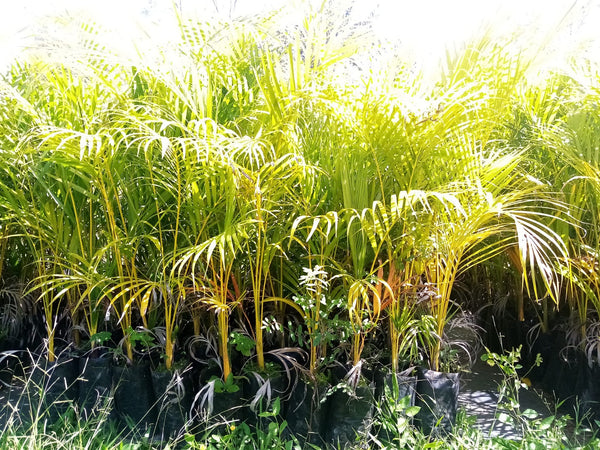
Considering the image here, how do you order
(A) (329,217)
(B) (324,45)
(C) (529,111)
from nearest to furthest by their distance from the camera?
(A) (329,217) → (B) (324,45) → (C) (529,111)

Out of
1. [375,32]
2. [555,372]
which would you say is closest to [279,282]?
[375,32]

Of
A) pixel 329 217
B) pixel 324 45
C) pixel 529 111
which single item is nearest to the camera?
pixel 329 217

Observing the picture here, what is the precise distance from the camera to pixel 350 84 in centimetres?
194

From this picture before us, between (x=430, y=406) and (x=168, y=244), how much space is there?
1095mm

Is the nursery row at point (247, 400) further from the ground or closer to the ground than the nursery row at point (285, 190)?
closer to the ground

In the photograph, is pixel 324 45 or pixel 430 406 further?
pixel 324 45

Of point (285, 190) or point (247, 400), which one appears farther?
point (247, 400)

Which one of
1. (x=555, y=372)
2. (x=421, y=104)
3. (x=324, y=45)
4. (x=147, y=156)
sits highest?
(x=324, y=45)

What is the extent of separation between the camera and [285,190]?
1.90m

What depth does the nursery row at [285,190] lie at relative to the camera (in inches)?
71.5

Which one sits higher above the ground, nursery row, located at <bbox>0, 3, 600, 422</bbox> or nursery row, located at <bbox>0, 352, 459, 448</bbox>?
nursery row, located at <bbox>0, 3, 600, 422</bbox>

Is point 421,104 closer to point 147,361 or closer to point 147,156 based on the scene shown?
point 147,156

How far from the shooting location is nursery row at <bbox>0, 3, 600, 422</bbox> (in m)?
1.82

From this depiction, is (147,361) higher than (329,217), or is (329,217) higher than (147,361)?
(329,217)
